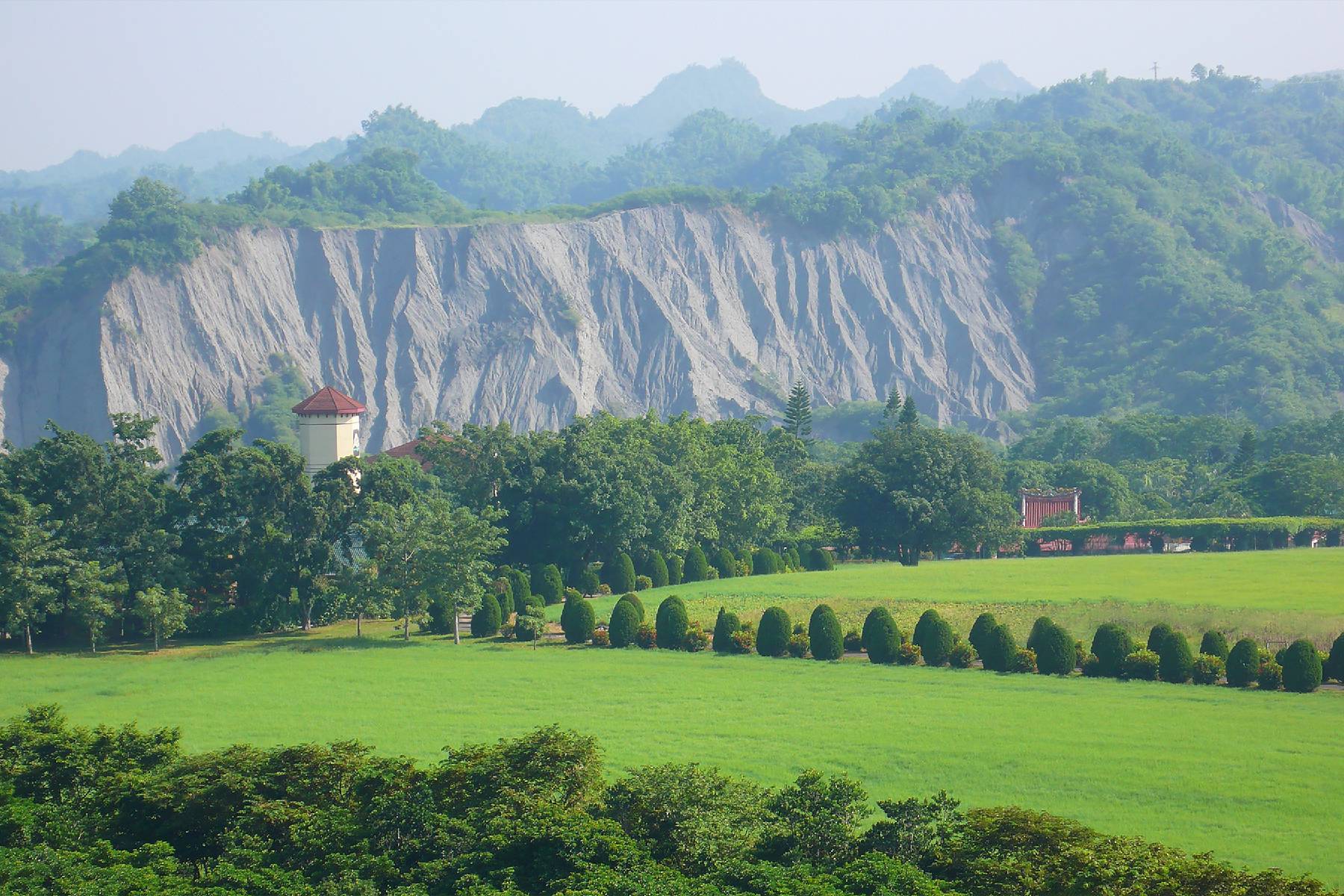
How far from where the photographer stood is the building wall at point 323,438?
2653 inches

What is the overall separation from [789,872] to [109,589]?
108 feet

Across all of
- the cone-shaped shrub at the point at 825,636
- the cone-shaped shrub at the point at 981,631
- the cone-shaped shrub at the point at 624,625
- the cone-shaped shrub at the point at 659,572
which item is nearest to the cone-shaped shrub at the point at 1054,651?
the cone-shaped shrub at the point at 981,631

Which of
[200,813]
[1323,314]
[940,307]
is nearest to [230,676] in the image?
[200,813]

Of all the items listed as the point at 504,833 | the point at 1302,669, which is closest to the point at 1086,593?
the point at 1302,669

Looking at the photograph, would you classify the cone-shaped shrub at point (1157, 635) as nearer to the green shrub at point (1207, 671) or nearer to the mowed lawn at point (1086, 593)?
the green shrub at point (1207, 671)

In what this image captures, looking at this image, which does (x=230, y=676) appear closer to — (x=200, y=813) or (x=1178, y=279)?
(x=200, y=813)

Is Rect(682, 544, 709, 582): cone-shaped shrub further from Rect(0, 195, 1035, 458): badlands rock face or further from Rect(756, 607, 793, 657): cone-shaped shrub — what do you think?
Rect(0, 195, 1035, 458): badlands rock face

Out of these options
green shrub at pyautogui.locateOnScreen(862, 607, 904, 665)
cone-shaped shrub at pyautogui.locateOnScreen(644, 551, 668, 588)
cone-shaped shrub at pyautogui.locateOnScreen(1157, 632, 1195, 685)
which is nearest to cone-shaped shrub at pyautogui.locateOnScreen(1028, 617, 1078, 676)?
cone-shaped shrub at pyautogui.locateOnScreen(1157, 632, 1195, 685)

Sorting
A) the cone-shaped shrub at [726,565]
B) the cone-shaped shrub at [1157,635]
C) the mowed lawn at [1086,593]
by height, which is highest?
the cone-shaped shrub at [726,565]

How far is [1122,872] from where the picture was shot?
2183 centimetres

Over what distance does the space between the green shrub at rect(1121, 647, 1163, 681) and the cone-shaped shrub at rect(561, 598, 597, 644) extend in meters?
16.6

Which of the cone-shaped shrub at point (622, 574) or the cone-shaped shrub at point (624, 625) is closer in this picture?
the cone-shaped shrub at point (624, 625)

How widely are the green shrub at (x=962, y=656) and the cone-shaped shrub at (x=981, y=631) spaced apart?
7.2 inches

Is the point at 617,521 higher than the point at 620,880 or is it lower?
higher
